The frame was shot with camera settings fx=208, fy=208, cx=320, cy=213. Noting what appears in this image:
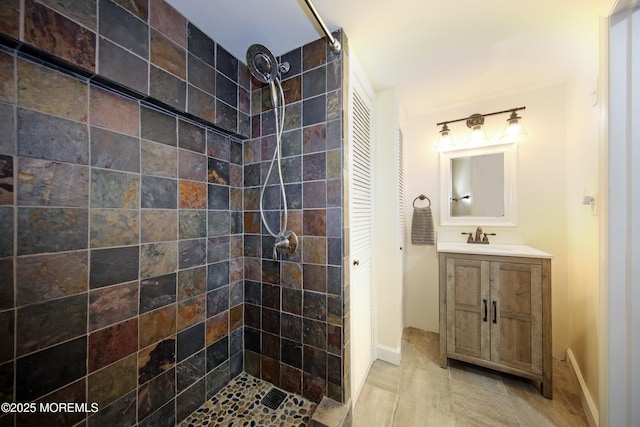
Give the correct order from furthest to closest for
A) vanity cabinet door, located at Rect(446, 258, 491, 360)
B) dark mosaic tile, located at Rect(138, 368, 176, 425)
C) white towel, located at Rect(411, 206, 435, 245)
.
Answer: white towel, located at Rect(411, 206, 435, 245) → vanity cabinet door, located at Rect(446, 258, 491, 360) → dark mosaic tile, located at Rect(138, 368, 176, 425)

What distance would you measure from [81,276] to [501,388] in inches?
91.3

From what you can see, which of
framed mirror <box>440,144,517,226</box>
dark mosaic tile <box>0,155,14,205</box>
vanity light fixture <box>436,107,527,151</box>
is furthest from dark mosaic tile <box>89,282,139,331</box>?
Answer: vanity light fixture <box>436,107,527,151</box>

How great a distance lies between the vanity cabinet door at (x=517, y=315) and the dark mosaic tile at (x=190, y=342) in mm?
1843

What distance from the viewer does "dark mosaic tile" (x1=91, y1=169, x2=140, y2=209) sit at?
0.79 m

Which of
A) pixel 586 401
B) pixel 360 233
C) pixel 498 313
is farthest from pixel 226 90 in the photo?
pixel 586 401

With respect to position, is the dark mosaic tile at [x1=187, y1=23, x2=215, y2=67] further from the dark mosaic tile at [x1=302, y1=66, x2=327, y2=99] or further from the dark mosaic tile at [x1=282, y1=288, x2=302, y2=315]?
the dark mosaic tile at [x1=282, y1=288, x2=302, y2=315]

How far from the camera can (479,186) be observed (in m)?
1.83

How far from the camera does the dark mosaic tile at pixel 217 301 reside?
117 centimetres

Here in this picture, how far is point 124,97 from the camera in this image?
86cm

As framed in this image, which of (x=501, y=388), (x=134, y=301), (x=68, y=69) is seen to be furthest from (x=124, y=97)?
(x=501, y=388)

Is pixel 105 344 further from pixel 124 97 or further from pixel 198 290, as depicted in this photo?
pixel 124 97

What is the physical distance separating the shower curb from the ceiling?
6.34 feet

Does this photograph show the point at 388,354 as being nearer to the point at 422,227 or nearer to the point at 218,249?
the point at 422,227

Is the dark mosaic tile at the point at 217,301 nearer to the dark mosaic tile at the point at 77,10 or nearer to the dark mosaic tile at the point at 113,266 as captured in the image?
the dark mosaic tile at the point at 113,266
